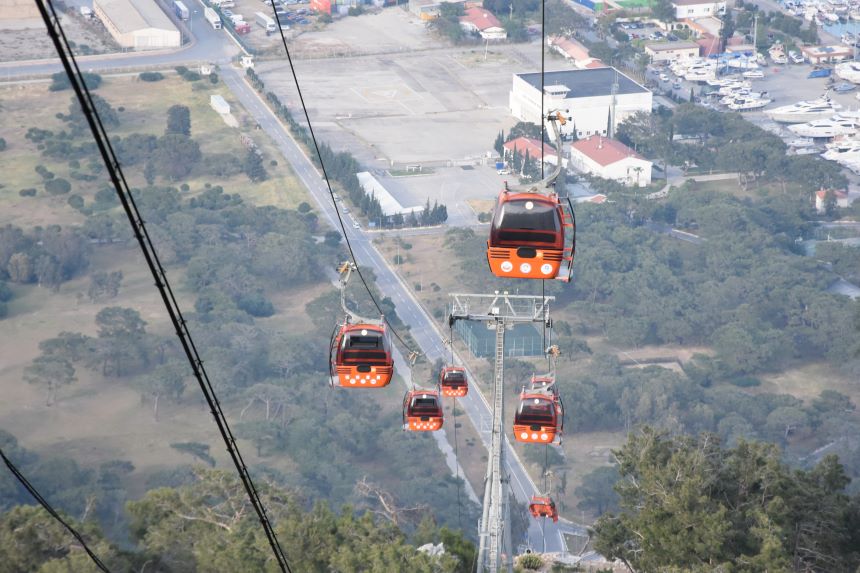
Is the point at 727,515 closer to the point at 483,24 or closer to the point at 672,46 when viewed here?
the point at 672,46

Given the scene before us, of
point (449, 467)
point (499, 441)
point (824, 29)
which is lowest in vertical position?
point (824, 29)

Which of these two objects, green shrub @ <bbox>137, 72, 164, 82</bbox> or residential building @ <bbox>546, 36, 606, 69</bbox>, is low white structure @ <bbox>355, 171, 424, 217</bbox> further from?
residential building @ <bbox>546, 36, 606, 69</bbox>

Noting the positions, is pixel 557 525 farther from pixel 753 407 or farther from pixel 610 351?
pixel 610 351

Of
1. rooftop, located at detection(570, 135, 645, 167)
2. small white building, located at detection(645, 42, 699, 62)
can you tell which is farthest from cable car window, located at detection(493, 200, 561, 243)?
small white building, located at detection(645, 42, 699, 62)

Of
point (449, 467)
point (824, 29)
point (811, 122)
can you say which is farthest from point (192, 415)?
point (824, 29)

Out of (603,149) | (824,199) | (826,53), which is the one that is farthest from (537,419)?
(826,53)
